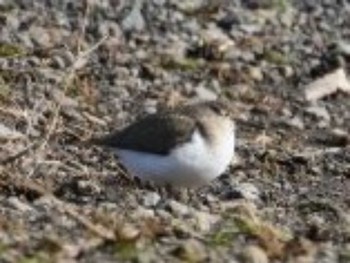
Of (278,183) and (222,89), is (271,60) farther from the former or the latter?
(278,183)

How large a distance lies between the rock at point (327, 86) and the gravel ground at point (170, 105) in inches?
0.9

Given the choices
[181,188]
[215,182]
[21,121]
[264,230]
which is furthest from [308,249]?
[21,121]

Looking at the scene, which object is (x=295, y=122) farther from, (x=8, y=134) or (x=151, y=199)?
(x=151, y=199)

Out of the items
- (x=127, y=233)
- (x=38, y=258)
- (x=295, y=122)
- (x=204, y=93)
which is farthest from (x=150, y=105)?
(x=38, y=258)

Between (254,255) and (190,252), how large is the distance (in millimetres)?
385

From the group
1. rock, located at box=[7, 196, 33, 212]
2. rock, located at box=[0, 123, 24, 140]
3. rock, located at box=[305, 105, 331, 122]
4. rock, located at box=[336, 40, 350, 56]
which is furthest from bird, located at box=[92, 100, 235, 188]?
rock, located at box=[336, 40, 350, 56]

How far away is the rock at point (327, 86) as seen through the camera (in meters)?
14.5

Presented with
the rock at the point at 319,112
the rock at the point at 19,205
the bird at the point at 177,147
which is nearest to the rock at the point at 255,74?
the rock at the point at 319,112

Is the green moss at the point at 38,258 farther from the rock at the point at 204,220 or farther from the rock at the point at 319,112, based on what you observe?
the rock at the point at 319,112

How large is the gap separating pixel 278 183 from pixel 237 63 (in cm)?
361

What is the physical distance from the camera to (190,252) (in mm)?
8953

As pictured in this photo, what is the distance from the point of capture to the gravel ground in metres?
9.23

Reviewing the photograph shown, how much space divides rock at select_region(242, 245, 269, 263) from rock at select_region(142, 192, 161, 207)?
1.04 metres

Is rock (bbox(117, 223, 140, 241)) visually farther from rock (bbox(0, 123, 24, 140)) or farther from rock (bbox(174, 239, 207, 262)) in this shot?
rock (bbox(0, 123, 24, 140))
